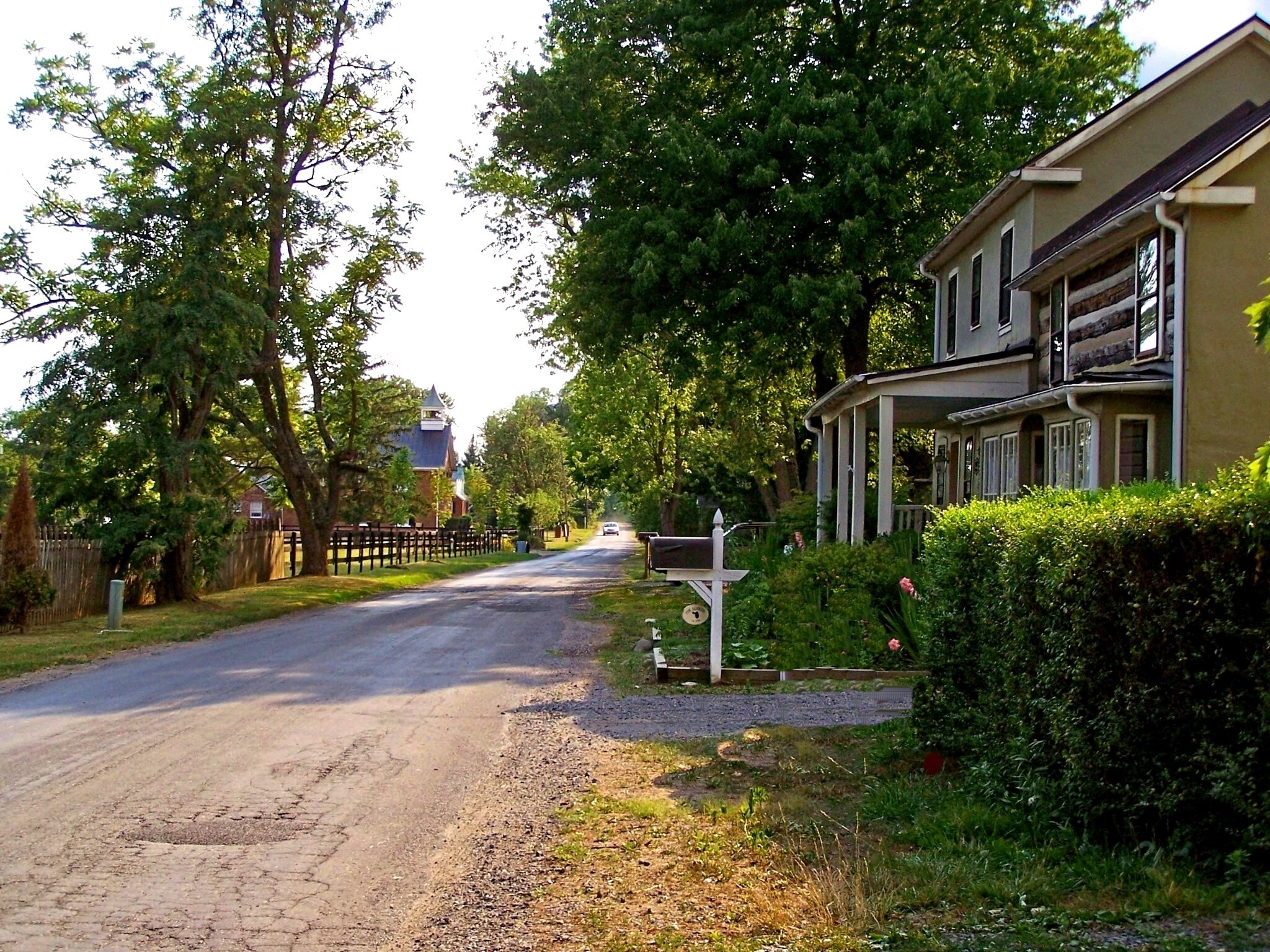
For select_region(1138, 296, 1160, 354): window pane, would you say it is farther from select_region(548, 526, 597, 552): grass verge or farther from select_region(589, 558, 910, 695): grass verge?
select_region(548, 526, 597, 552): grass verge

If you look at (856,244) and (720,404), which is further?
(720,404)

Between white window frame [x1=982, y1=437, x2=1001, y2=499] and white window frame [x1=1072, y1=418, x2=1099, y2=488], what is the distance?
151 inches

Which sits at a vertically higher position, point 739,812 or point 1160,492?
point 1160,492

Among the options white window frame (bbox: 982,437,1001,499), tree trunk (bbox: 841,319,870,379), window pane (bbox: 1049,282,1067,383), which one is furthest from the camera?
tree trunk (bbox: 841,319,870,379)

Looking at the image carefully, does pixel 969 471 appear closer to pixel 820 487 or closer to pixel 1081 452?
pixel 820 487

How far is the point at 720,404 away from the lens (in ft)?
120

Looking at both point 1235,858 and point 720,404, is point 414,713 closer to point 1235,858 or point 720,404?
point 1235,858

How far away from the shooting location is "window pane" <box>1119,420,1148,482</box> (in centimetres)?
1566

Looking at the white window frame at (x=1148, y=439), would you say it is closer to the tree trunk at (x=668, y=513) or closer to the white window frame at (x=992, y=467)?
the white window frame at (x=992, y=467)

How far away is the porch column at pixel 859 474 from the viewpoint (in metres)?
20.3

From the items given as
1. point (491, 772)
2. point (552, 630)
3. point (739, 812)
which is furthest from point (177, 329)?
point (739, 812)

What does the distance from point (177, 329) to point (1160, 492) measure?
20.5 metres

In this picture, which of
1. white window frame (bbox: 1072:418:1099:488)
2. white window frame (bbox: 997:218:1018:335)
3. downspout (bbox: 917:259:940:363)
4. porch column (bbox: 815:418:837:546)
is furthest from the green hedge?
downspout (bbox: 917:259:940:363)

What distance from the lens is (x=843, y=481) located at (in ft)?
74.4
